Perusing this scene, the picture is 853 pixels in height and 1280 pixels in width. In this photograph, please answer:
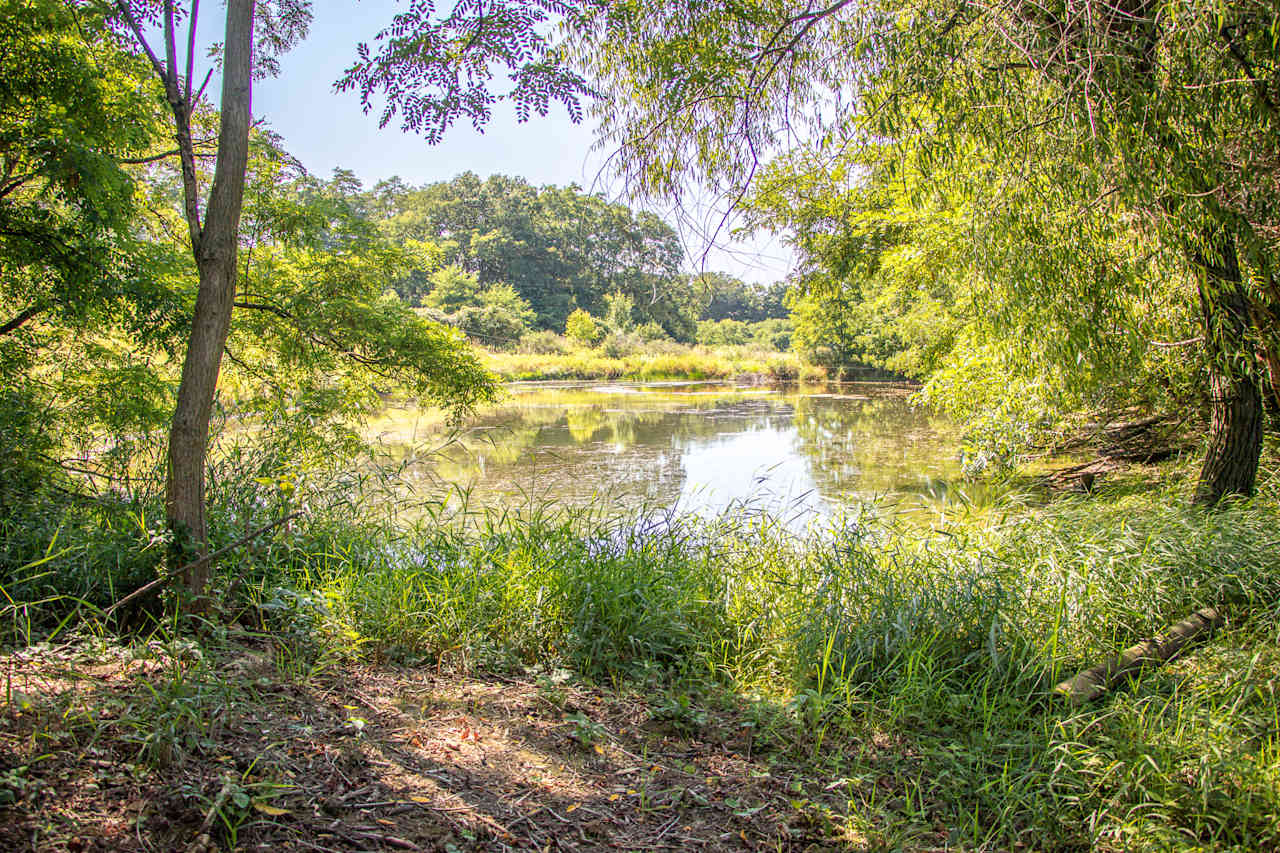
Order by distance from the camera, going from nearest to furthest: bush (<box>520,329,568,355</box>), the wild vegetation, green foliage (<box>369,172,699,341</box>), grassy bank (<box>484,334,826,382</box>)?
the wild vegetation < grassy bank (<box>484,334,826,382</box>) < bush (<box>520,329,568,355</box>) < green foliage (<box>369,172,699,341</box>)

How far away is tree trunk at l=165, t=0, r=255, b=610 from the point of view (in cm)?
237

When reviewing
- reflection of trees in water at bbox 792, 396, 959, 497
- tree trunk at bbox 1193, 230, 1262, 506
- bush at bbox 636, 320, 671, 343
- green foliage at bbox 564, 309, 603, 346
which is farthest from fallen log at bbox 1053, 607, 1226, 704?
bush at bbox 636, 320, 671, 343

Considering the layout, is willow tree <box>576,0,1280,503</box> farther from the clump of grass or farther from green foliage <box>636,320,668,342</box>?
green foliage <box>636,320,668,342</box>

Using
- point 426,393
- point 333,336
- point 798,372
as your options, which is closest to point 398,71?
point 333,336

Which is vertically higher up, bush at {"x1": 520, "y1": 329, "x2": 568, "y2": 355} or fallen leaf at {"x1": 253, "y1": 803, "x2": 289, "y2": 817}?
bush at {"x1": 520, "y1": 329, "x2": 568, "y2": 355}

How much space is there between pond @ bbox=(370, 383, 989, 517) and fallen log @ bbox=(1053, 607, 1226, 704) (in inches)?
59.7

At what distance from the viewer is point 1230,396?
4.48 m

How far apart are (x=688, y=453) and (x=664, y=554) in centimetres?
648

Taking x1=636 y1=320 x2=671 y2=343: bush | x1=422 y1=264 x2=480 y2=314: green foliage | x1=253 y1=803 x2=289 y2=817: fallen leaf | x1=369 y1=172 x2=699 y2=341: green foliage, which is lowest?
x1=253 y1=803 x2=289 y2=817: fallen leaf

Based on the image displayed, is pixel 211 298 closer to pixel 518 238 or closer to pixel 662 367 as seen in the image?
pixel 662 367

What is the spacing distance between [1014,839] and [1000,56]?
3.16 meters

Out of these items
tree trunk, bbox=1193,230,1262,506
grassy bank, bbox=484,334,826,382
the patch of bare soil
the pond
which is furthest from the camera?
grassy bank, bbox=484,334,826,382

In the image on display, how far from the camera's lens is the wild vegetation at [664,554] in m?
1.80

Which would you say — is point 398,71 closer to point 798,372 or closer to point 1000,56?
point 1000,56
